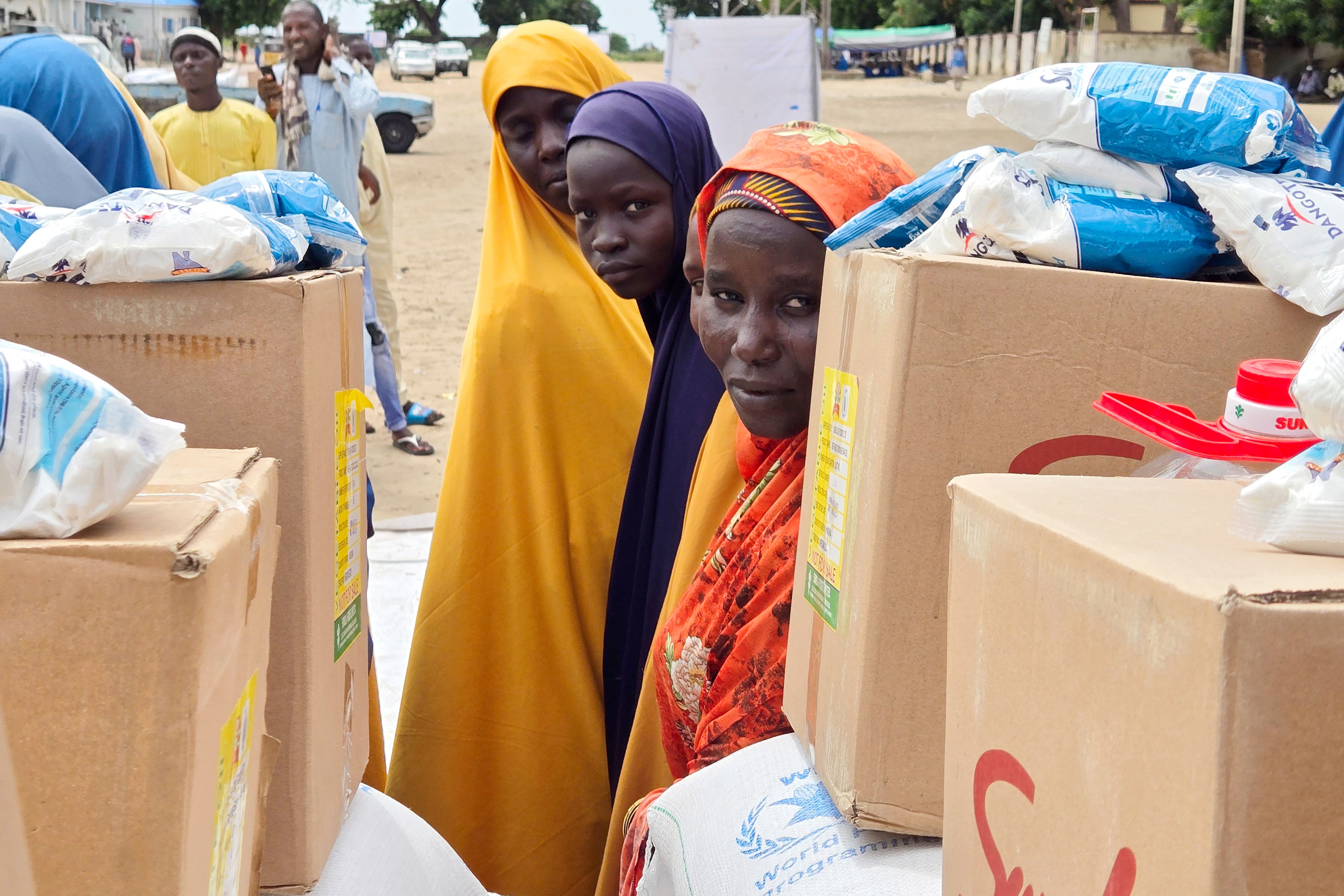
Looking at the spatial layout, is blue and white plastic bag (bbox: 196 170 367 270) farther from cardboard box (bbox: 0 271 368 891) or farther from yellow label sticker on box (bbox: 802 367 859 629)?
yellow label sticker on box (bbox: 802 367 859 629)

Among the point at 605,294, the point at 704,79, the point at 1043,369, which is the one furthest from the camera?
the point at 704,79

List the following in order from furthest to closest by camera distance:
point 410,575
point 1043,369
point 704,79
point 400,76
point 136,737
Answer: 1. point 400,76
2. point 704,79
3. point 410,575
4. point 1043,369
5. point 136,737

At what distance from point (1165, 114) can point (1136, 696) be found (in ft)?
1.98

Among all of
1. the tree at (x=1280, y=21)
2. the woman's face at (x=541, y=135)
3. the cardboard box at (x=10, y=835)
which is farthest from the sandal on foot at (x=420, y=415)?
the tree at (x=1280, y=21)

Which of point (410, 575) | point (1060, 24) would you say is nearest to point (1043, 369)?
point (410, 575)

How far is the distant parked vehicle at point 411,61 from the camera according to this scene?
94.6ft

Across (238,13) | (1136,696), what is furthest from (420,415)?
(238,13)

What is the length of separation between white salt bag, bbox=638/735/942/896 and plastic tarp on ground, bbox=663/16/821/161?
595 cm

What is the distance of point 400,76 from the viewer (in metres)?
29.9

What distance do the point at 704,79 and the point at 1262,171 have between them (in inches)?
242

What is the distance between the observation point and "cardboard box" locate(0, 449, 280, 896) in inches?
26.6

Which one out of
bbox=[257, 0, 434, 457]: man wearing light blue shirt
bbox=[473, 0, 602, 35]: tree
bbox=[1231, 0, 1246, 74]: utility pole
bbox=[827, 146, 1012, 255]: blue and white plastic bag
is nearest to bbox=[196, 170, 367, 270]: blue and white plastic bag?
bbox=[827, 146, 1012, 255]: blue and white plastic bag

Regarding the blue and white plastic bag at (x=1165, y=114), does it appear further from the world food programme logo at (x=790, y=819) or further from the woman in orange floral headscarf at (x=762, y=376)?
the world food programme logo at (x=790, y=819)

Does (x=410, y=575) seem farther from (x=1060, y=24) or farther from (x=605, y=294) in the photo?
(x=1060, y=24)
